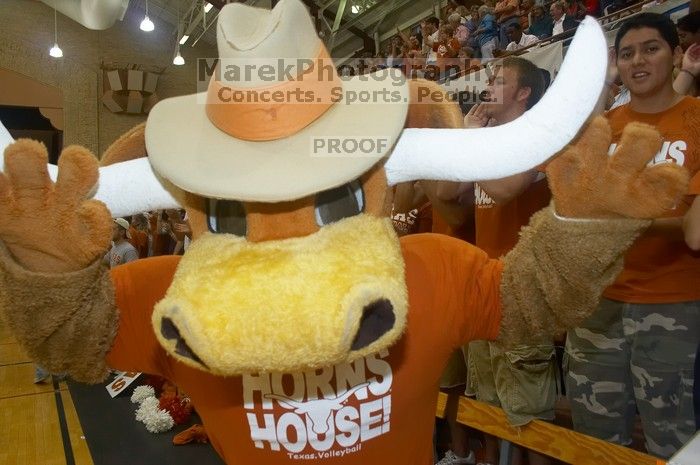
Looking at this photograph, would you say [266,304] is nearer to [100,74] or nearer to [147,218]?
[147,218]

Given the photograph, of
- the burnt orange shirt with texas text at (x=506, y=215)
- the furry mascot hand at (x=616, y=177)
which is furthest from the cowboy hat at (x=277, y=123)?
the burnt orange shirt with texas text at (x=506, y=215)

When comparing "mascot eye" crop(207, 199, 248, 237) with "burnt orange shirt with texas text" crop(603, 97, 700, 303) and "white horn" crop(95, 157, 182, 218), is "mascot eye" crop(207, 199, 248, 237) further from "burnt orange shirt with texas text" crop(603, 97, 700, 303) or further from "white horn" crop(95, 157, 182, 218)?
"burnt orange shirt with texas text" crop(603, 97, 700, 303)

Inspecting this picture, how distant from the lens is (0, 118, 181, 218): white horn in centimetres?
89

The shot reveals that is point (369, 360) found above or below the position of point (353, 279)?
below

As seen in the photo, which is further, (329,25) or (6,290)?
(329,25)

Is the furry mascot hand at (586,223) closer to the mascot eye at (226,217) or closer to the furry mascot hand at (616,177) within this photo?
the furry mascot hand at (616,177)

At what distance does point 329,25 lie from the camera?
10547 millimetres

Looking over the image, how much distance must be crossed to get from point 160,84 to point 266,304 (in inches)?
522

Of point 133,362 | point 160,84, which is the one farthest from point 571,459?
point 160,84

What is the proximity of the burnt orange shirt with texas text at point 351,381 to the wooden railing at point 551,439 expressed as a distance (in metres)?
0.86

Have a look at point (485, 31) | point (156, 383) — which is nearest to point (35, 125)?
point (485, 31)

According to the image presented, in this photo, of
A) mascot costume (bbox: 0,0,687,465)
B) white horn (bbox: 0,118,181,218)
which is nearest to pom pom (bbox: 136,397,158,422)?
mascot costume (bbox: 0,0,687,465)

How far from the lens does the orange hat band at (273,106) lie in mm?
818

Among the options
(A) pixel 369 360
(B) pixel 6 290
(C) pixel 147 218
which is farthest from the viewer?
(C) pixel 147 218
